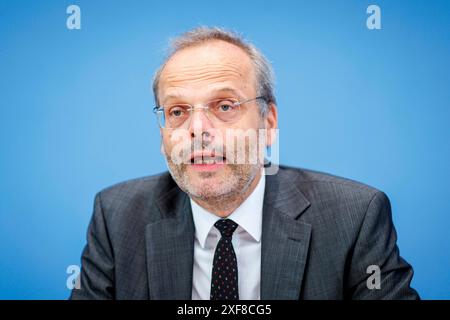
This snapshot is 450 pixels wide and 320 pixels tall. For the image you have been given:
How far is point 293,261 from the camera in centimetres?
155

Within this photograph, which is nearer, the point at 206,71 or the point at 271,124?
the point at 206,71

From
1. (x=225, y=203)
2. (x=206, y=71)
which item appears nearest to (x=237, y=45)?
(x=206, y=71)

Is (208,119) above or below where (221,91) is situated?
below

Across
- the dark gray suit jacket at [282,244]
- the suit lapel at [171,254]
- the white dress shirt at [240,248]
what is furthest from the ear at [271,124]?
the suit lapel at [171,254]

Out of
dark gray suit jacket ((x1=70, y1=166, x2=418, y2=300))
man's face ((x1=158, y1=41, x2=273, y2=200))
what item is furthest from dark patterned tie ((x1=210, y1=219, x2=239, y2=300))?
man's face ((x1=158, y1=41, x2=273, y2=200))

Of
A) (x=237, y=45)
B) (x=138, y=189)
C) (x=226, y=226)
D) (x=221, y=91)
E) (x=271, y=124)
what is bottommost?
(x=226, y=226)

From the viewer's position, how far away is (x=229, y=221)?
1.63 meters

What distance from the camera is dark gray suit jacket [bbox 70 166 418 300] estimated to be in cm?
153

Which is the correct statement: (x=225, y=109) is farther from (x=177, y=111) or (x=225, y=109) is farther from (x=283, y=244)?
(x=283, y=244)

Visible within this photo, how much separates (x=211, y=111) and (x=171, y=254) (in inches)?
23.8

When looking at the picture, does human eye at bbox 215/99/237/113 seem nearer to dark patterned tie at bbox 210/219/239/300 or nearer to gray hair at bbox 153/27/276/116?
gray hair at bbox 153/27/276/116

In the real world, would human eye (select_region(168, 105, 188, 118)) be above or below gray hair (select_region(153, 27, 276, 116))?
below

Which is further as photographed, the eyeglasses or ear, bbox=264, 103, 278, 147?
ear, bbox=264, 103, 278, 147
